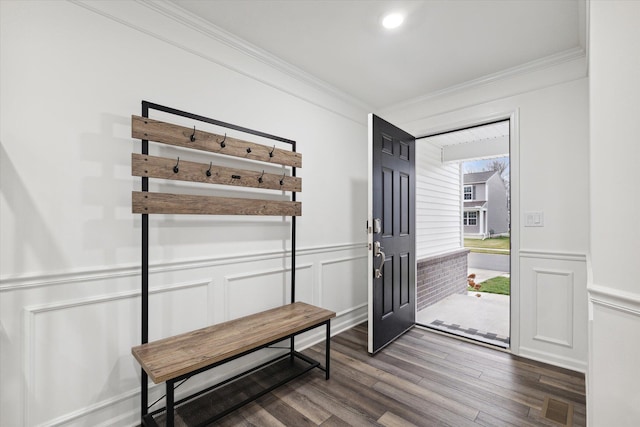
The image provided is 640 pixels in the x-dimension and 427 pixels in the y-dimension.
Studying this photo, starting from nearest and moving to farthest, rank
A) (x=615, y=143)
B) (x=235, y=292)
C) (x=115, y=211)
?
(x=615, y=143), (x=115, y=211), (x=235, y=292)

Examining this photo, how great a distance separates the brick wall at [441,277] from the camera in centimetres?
395

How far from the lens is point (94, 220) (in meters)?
1.61

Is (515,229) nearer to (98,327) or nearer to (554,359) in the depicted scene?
(554,359)

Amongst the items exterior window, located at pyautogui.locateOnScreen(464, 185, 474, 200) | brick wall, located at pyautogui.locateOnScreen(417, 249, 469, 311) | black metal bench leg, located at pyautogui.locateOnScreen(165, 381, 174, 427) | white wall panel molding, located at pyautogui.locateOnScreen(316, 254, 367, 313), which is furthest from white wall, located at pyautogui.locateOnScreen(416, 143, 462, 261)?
exterior window, located at pyautogui.locateOnScreen(464, 185, 474, 200)

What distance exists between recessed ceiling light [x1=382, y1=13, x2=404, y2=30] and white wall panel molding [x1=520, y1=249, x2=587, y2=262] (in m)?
2.19

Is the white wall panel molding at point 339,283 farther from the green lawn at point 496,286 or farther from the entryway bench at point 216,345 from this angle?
the green lawn at point 496,286

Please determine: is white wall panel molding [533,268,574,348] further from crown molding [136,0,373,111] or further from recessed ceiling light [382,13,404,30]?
crown molding [136,0,373,111]

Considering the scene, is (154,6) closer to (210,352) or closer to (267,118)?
(267,118)

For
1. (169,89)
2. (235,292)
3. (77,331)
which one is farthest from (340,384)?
(169,89)

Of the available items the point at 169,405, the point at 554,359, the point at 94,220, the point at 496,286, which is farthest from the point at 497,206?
the point at 94,220

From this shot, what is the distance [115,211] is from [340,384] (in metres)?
1.93

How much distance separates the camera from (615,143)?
963 millimetres

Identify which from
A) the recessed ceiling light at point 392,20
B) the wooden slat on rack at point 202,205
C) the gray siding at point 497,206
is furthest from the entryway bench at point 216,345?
the gray siding at point 497,206

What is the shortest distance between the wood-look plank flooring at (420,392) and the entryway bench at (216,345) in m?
0.14
